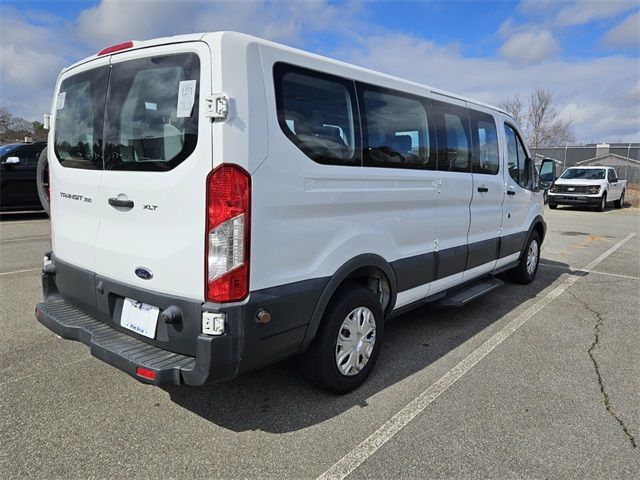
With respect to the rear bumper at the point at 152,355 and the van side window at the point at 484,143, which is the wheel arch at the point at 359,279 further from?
the van side window at the point at 484,143

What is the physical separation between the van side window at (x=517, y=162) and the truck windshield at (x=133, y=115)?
4.21m

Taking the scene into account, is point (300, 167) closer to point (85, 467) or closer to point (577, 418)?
point (85, 467)

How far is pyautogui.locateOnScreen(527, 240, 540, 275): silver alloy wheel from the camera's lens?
6482 mm

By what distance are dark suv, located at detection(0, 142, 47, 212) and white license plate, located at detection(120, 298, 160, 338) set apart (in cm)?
1033

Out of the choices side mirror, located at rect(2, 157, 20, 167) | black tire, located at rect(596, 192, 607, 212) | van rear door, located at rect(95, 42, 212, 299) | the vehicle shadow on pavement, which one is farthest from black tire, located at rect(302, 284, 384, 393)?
black tire, located at rect(596, 192, 607, 212)

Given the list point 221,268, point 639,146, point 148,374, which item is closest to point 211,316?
point 221,268

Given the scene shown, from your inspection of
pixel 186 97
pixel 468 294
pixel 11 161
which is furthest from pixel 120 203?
pixel 11 161

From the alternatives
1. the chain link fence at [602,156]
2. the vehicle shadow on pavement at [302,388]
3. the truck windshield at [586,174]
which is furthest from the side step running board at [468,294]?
the chain link fence at [602,156]

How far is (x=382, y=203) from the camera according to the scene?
135 inches

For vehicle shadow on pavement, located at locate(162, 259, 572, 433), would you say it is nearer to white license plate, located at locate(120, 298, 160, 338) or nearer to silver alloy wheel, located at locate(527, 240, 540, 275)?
white license plate, located at locate(120, 298, 160, 338)

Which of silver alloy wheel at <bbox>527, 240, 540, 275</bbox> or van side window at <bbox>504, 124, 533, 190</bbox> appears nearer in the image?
van side window at <bbox>504, 124, 533, 190</bbox>

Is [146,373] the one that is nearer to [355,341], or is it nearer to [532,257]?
[355,341]

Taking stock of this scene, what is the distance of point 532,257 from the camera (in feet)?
21.7

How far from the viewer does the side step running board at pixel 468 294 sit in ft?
14.7
